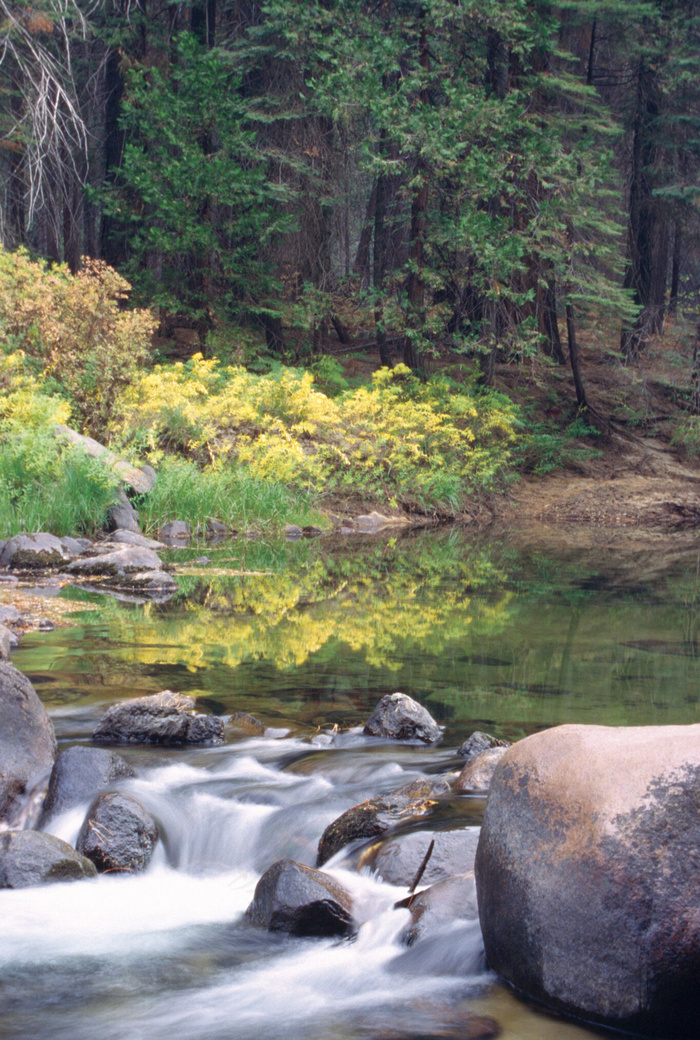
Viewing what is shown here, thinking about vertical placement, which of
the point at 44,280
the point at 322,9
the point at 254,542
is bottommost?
the point at 254,542

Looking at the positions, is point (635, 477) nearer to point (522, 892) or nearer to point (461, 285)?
point (461, 285)

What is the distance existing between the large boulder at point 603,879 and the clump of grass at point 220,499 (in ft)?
34.8

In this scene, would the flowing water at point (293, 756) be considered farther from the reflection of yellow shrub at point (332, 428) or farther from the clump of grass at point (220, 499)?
the reflection of yellow shrub at point (332, 428)

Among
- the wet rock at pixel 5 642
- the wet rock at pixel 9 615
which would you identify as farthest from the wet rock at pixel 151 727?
the wet rock at pixel 9 615

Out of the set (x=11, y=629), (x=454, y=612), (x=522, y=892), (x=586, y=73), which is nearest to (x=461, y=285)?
(x=586, y=73)

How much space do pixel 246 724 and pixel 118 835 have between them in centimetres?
144

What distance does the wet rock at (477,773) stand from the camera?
437cm

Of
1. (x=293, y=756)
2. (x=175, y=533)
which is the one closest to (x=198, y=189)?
(x=175, y=533)

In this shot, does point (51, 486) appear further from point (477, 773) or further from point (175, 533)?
point (477, 773)

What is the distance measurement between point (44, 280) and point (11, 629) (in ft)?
31.5

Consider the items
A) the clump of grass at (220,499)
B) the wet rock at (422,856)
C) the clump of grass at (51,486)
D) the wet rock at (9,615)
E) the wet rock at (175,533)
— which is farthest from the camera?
the clump of grass at (220,499)

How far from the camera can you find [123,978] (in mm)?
Answer: 3281

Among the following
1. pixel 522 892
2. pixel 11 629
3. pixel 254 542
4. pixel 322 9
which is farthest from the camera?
pixel 322 9

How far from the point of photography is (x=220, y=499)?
14477 millimetres
